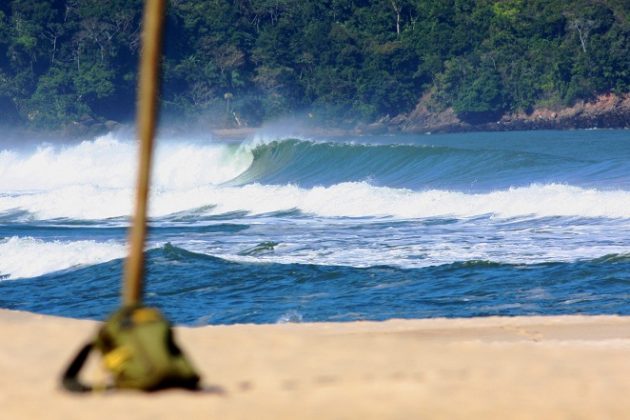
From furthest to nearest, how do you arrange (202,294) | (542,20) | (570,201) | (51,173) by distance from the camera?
(542,20) < (51,173) < (570,201) < (202,294)

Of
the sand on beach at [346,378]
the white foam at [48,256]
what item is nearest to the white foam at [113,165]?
the white foam at [48,256]

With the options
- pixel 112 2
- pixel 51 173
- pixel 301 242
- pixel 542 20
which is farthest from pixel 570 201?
pixel 112 2

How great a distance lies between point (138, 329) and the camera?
6934mm

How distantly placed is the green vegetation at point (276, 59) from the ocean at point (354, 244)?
47104 millimetres

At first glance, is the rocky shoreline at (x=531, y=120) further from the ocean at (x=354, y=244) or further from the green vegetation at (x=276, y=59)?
the ocean at (x=354, y=244)

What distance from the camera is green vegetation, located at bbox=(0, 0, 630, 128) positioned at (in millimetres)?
88125

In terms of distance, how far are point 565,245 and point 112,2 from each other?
78272mm

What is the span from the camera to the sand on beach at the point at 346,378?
6660mm

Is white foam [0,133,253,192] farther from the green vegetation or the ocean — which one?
the green vegetation

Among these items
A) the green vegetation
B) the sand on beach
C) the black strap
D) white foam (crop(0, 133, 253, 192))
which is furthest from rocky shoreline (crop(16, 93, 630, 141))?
the black strap

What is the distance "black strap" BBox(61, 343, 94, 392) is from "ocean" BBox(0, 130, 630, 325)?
6.40 metres

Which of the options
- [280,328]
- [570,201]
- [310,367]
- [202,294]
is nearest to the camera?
[310,367]

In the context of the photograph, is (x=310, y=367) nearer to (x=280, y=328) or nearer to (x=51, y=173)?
(x=280, y=328)

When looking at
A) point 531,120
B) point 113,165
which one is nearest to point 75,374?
point 113,165
